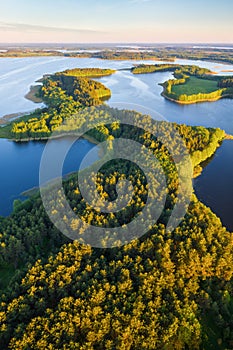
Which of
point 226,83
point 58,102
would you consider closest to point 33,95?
point 58,102

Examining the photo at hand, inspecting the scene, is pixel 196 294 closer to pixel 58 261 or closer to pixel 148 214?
pixel 148 214

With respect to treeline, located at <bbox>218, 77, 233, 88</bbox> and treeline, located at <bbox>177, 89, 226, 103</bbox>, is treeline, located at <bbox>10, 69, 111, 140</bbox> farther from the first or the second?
treeline, located at <bbox>218, 77, 233, 88</bbox>

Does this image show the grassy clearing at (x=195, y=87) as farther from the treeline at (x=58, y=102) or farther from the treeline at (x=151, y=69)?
the treeline at (x=151, y=69)

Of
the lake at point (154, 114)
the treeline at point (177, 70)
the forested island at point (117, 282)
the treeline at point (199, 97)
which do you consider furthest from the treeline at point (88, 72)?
the forested island at point (117, 282)

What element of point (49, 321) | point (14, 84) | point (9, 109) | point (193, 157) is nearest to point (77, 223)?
point (49, 321)

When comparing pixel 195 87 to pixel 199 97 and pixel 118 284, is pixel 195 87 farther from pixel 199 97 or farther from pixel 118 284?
pixel 118 284

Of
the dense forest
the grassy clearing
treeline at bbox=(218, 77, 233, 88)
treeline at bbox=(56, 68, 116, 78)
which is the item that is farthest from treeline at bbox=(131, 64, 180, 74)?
the dense forest
